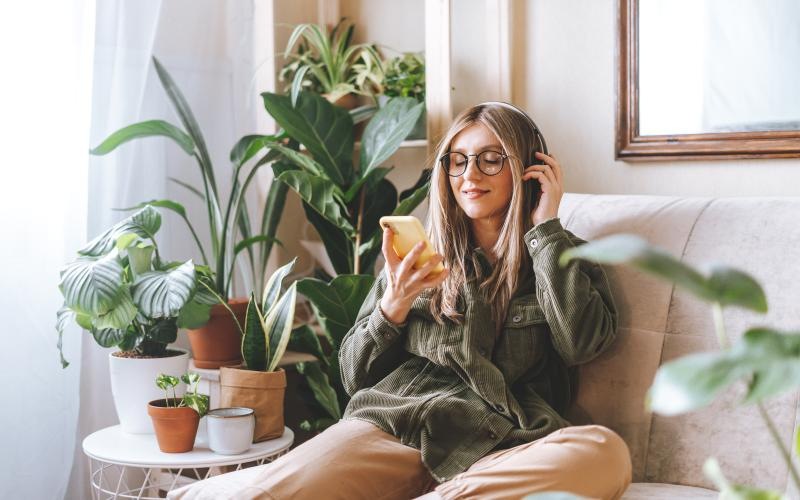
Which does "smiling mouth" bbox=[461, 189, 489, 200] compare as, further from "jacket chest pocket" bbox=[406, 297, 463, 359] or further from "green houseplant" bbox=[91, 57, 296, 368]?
"green houseplant" bbox=[91, 57, 296, 368]

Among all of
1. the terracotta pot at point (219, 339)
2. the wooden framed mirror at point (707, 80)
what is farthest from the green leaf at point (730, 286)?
the terracotta pot at point (219, 339)

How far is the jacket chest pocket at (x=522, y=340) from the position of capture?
174 cm

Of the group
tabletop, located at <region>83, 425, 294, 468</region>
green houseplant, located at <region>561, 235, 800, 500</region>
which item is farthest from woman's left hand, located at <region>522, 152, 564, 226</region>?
green houseplant, located at <region>561, 235, 800, 500</region>

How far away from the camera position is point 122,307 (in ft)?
6.23

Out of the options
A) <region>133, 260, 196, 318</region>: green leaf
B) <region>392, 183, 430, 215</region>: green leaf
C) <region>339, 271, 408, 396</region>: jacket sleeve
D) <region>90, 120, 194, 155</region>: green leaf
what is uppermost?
<region>90, 120, 194, 155</region>: green leaf

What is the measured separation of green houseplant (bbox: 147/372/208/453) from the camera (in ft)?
6.20

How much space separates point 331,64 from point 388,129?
1.32ft

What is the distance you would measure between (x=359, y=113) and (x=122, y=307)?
0.91 metres

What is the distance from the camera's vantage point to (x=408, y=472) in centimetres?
164

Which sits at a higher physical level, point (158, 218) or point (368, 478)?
point (158, 218)

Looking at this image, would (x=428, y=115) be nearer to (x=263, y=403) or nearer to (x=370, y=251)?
(x=370, y=251)

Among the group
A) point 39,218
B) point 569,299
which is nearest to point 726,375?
point 569,299

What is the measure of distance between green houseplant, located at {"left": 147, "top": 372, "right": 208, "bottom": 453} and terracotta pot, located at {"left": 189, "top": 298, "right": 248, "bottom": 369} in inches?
11.2

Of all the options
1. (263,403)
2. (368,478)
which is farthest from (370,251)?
(368,478)
